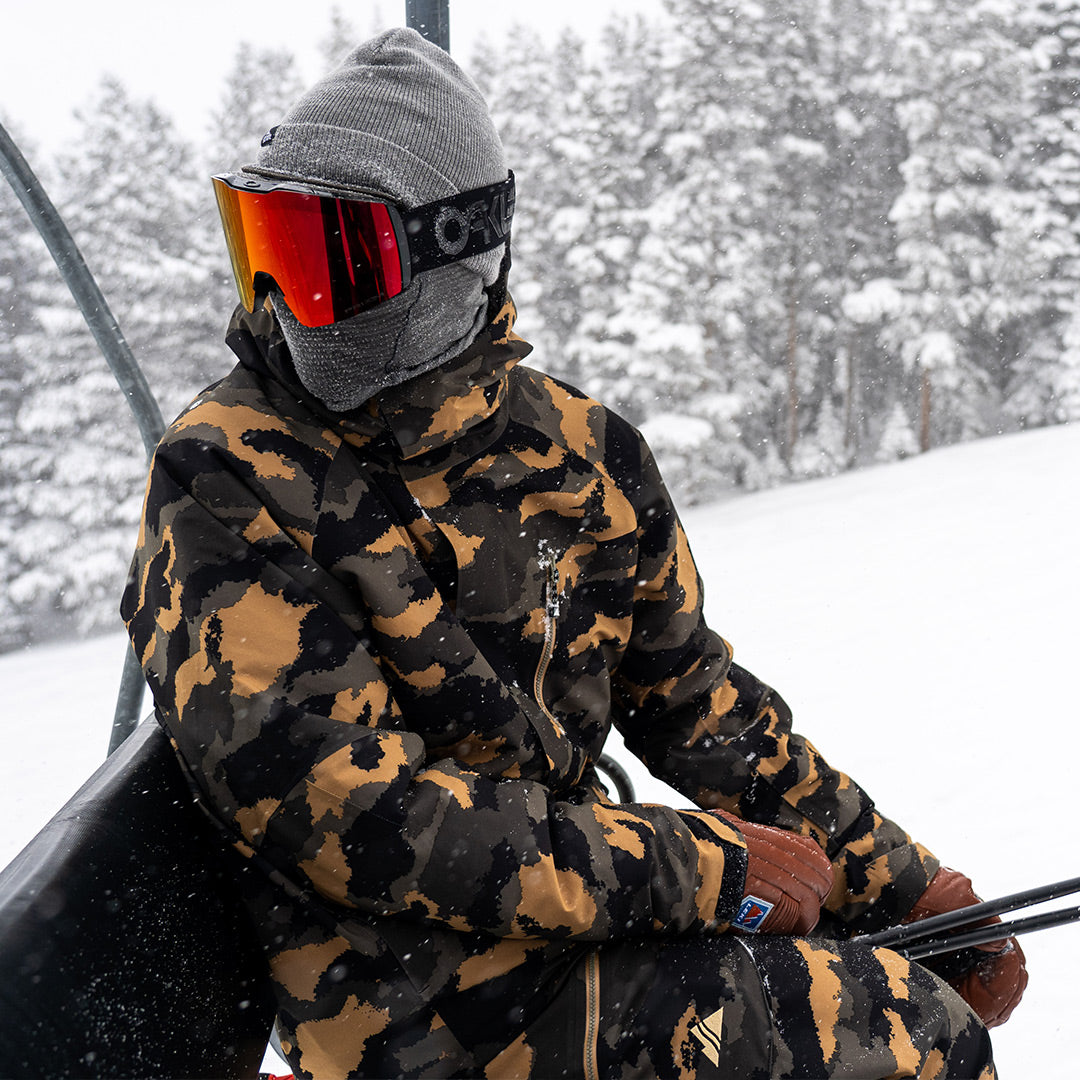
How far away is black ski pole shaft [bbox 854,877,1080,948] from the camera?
5.82 feet

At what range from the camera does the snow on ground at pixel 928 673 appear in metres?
4.07

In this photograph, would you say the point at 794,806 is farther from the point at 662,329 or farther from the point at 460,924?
the point at 662,329

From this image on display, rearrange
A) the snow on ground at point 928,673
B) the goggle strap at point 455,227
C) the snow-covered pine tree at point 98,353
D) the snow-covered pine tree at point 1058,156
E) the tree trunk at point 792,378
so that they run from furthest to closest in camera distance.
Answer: the tree trunk at point 792,378 < the snow-covered pine tree at point 1058,156 < the snow-covered pine tree at point 98,353 < the snow on ground at point 928,673 < the goggle strap at point 455,227

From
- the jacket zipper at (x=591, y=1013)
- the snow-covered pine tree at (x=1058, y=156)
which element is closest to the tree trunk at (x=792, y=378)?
the snow-covered pine tree at (x=1058, y=156)

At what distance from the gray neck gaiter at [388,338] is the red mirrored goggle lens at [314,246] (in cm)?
3

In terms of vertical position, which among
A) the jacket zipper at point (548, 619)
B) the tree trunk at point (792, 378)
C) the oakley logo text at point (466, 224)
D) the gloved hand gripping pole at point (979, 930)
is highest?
the oakley logo text at point (466, 224)

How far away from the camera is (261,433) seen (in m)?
1.50

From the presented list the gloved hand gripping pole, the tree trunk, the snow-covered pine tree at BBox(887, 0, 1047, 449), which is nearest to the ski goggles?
the gloved hand gripping pole

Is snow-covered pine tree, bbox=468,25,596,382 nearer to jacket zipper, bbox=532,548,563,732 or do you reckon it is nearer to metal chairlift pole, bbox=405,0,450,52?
metal chairlift pole, bbox=405,0,450,52

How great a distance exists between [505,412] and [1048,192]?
83.7 ft

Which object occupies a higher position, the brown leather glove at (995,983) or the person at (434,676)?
the person at (434,676)

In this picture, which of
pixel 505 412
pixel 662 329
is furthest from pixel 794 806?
pixel 662 329

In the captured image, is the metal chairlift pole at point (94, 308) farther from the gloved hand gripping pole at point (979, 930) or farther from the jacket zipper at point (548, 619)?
the gloved hand gripping pole at point (979, 930)

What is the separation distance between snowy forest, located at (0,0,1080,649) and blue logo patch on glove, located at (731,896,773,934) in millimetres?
18729
